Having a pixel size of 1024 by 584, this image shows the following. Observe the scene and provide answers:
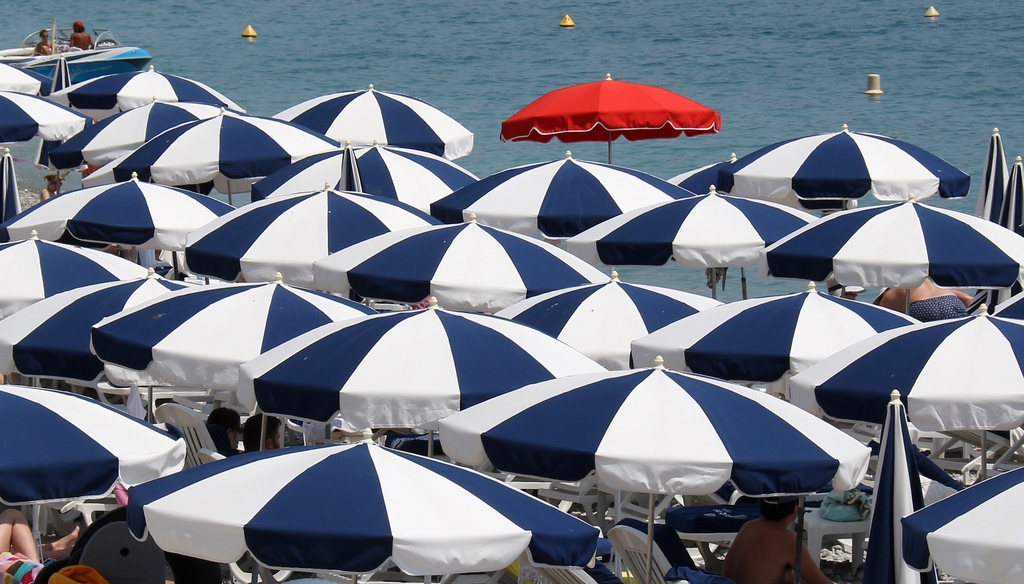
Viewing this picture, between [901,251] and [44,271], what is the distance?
447 centimetres

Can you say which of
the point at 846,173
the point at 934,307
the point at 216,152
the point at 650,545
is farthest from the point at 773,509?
the point at 216,152

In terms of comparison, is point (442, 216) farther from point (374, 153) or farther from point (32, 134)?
point (32, 134)

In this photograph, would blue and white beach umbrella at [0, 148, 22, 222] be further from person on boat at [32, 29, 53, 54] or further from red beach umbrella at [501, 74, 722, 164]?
person on boat at [32, 29, 53, 54]

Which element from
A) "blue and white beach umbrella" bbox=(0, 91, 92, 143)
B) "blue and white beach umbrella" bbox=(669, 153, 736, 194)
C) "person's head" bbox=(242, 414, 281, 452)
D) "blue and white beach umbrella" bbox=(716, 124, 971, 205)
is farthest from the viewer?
"blue and white beach umbrella" bbox=(0, 91, 92, 143)

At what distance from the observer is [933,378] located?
5.15 m

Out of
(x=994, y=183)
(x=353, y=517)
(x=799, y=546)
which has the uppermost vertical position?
(x=353, y=517)

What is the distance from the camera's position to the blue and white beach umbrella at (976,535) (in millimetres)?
3496

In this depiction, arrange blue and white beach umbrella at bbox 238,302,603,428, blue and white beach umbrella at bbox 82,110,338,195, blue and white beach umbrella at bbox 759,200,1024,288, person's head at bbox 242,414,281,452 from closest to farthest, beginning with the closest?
1. blue and white beach umbrella at bbox 238,302,603,428
2. person's head at bbox 242,414,281,452
3. blue and white beach umbrella at bbox 759,200,1024,288
4. blue and white beach umbrella at bbox 82,110,338,195

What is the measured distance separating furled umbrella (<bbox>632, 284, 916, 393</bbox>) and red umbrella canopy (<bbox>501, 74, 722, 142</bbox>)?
5.31 meters

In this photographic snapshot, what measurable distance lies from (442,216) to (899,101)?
29.9 metres

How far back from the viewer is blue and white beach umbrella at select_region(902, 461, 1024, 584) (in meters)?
3.50

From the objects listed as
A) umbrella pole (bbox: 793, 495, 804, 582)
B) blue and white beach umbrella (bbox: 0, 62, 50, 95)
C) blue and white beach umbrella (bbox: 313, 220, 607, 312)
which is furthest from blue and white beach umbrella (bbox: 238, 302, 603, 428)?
blue and white beach umbrella (bbox: 0, 62, 50, 95)

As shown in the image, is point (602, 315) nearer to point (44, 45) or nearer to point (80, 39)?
point (44, 45)

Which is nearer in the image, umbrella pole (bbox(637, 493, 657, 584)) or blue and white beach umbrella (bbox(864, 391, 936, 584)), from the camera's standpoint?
blue and white beach umbrella (bbox(864, 391, 936, 584))
